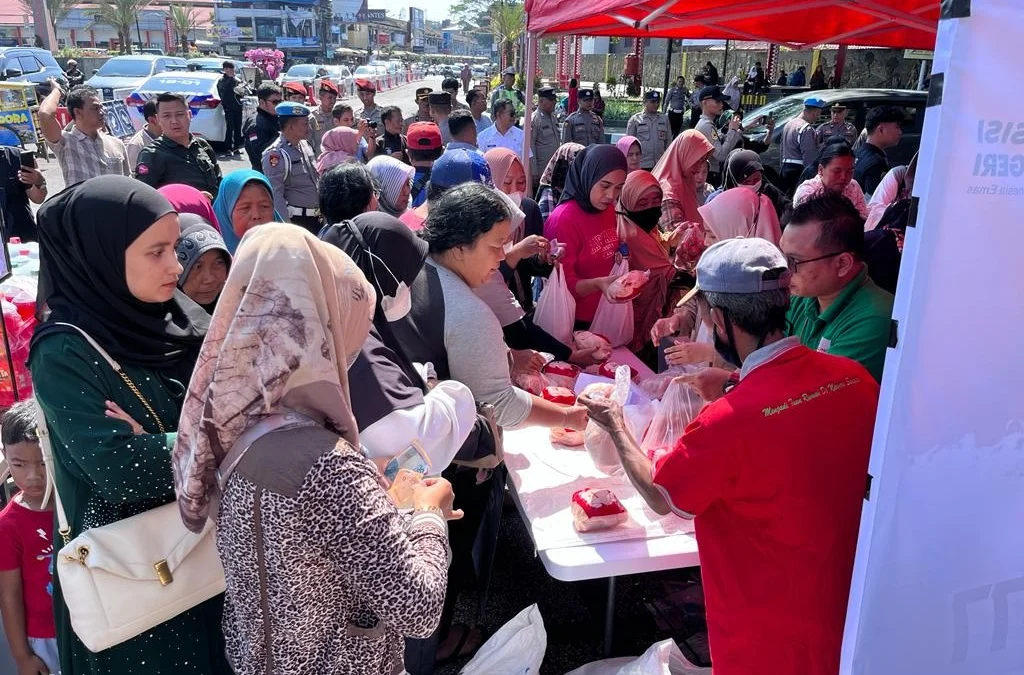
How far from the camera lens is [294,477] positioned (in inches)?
45.8

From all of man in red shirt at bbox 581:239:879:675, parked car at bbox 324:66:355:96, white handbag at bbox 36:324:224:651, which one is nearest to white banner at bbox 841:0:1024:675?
man in red shirt at bbox 581:239:879:675

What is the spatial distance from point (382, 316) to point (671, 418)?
98cm

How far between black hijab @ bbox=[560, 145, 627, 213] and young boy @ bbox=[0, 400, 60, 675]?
8.06 feet

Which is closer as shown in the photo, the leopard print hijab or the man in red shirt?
the leopard print hijab

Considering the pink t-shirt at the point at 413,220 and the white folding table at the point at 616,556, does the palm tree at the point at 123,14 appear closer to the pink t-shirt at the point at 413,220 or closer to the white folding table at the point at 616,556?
the pink t-shirt at the point at 413,220

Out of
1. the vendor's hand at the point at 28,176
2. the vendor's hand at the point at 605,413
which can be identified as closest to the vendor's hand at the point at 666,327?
the vendor's hand at the point at 605,413

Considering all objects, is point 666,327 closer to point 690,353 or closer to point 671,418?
point 690,353

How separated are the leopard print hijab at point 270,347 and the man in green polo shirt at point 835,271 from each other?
1.47 metres

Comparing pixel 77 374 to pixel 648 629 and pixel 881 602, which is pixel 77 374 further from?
pixel 648 629

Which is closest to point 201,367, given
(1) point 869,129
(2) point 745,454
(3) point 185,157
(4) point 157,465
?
(4) point 157,465

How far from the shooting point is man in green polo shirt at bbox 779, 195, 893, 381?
6.84 feet

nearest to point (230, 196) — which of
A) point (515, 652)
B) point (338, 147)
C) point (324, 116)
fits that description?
point (515, 652)

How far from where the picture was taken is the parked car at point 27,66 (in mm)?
18141

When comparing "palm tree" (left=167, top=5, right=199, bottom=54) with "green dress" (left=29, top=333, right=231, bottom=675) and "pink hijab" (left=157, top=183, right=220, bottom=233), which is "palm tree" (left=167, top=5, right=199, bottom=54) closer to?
"pink hijab" (left=157, top=183, right=220, bottom=233)
